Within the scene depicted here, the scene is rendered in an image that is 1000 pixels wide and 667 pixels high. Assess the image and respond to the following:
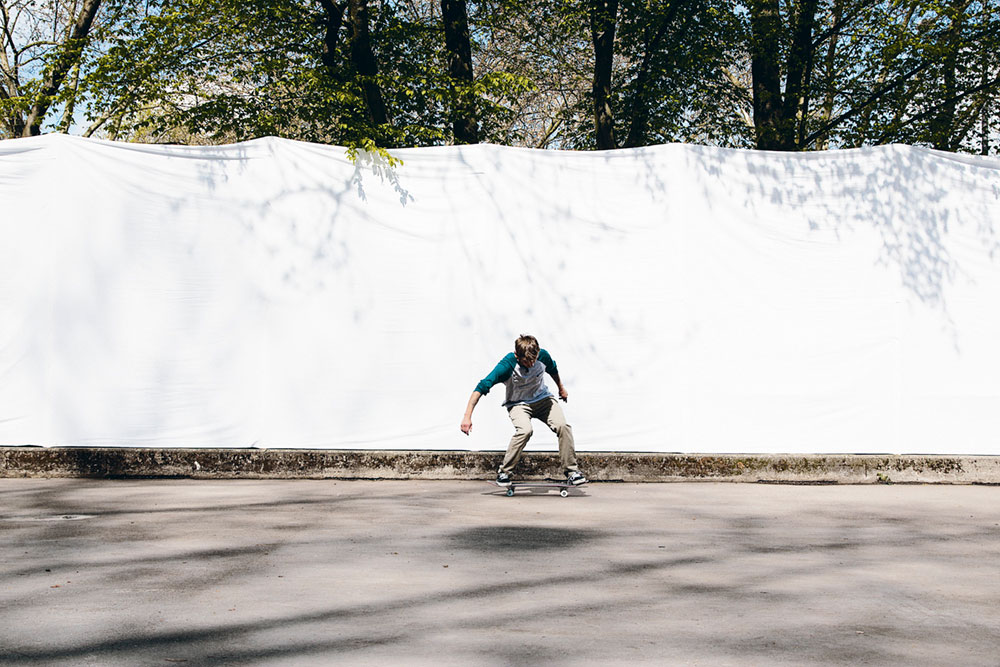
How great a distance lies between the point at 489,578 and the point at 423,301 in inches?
181

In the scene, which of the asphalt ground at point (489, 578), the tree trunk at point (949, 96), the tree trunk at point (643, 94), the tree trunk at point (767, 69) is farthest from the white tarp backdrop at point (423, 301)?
the tree trunk at point (643, 94)

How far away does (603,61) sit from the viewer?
50.0 feet

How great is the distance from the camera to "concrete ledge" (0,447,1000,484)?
9.42 meters

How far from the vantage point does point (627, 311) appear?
9.73 m

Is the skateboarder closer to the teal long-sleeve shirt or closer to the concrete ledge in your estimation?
the teal long-sleeve shirt

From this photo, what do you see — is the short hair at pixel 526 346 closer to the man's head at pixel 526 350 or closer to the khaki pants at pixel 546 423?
the man's head at pixel 526 350

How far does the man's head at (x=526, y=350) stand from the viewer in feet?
28.8

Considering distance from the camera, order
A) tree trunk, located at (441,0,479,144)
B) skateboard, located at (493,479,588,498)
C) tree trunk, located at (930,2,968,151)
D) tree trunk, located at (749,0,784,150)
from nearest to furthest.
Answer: skateboard, located at (493,479,588,498) → tree trunk, located at (441,0,479,144) → tree trunk, located at (930,2,968,151) → tree trunk, located at (749,0,784,150)

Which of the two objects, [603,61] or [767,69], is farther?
[767,69]

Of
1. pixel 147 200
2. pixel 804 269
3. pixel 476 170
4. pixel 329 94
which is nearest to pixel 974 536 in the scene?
pixel 804 269

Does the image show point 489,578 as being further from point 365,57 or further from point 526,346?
point 365,57

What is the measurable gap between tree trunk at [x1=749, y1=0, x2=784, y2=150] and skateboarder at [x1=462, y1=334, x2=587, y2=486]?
835cm

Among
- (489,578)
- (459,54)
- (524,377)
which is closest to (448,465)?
(524,377)

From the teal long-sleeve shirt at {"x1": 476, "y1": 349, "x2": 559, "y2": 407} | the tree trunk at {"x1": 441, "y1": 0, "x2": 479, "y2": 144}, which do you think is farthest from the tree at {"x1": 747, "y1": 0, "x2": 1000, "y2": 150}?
the teal long-sleeve shirt at {"x1": 476, "y1": 349, "x2": 559, "y2": 407}
